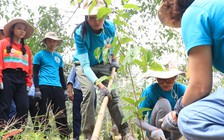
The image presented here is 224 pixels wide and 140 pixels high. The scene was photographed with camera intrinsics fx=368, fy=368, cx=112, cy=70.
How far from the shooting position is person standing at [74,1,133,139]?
3449mm

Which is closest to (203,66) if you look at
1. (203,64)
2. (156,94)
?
(203,64)

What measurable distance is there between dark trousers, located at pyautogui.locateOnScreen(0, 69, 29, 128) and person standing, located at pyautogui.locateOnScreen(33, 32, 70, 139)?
47cm

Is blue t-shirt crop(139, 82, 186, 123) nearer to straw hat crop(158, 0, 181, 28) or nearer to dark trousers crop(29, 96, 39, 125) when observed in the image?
straw hat crop(158, 0, 181, 28)

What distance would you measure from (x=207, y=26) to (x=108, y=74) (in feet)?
6.75

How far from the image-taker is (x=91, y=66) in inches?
144

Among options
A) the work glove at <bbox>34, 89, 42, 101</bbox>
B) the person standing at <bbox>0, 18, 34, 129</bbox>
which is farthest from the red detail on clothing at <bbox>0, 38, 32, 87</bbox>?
the work glove at <bbox>34, 89, 42, 101</bbox>

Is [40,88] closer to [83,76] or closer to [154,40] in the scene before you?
[83,76]

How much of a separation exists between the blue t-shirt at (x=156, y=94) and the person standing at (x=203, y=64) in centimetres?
143

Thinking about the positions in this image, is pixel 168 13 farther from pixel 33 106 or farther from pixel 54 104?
pixel 33 106

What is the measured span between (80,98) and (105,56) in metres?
1.85

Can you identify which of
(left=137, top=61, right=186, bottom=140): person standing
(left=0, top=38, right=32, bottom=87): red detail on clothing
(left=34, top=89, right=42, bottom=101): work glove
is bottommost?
(left=34, top=89, right=42, bottom=101): work glove

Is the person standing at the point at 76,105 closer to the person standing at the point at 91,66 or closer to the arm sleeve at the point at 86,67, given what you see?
the person standing at the point at 91,66

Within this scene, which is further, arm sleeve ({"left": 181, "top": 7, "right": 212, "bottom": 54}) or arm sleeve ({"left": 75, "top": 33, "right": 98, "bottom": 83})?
arm sleeve ({"left": 75, "top": 33, "right": 98, "bottom": 83})

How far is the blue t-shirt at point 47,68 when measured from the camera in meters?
4.74
